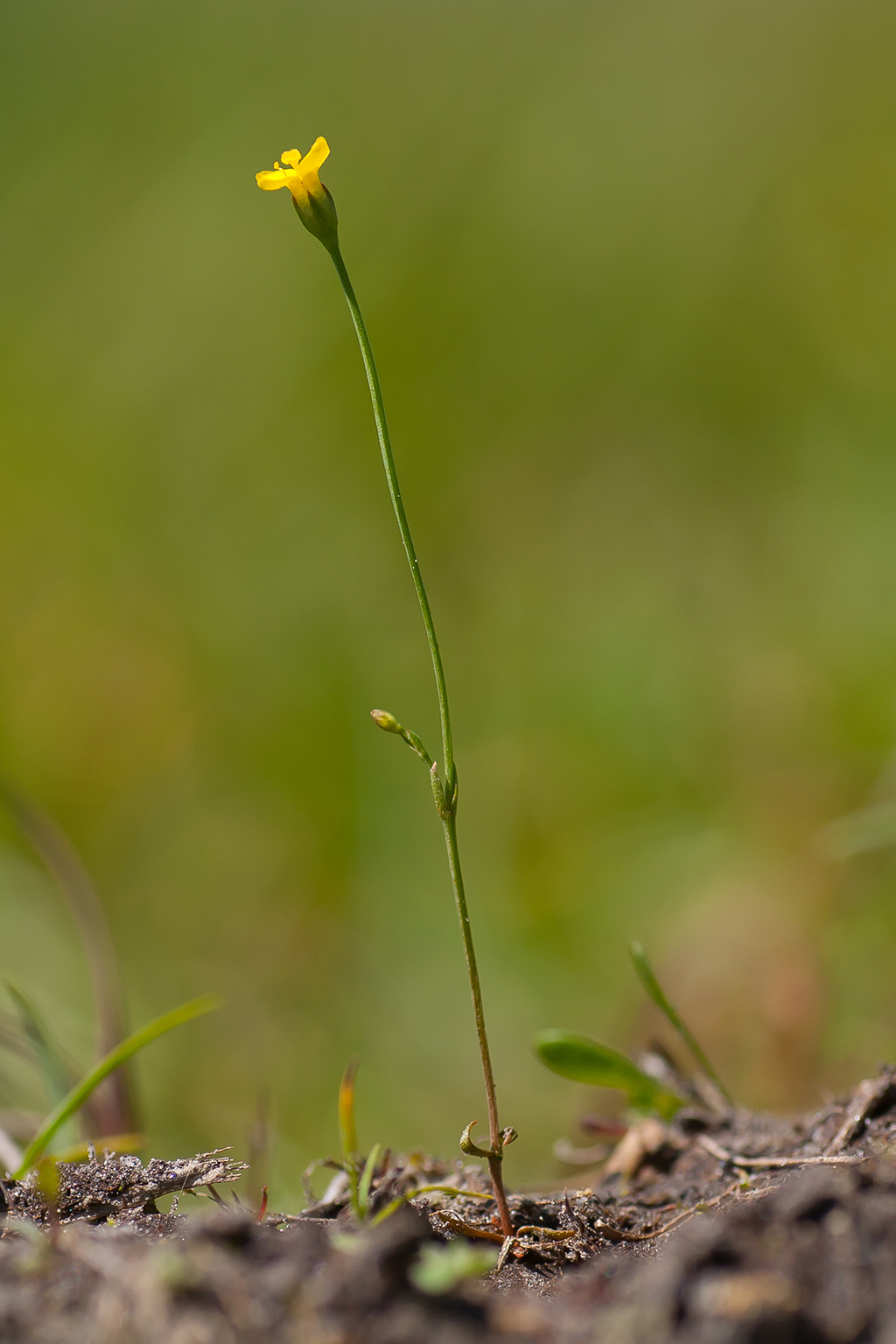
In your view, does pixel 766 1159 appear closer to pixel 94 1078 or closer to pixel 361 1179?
pixel 361 1179

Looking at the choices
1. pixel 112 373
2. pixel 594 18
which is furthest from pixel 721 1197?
pixel 594 18

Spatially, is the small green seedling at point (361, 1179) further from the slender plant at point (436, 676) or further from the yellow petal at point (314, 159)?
the yellow petal at point (314, 159)

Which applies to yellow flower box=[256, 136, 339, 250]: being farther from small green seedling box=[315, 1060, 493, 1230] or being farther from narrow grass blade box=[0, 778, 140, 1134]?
narrow grass blade box=[0, 778, 140, 1134]

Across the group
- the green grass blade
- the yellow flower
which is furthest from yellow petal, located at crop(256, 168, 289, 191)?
the green grass blade

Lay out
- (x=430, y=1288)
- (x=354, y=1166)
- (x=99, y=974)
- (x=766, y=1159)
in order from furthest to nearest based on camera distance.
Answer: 1. (x=99, y=974)
2. (x=766, y=1159)
3. (x=354, y=1166)
4. (x=430, y=1288)

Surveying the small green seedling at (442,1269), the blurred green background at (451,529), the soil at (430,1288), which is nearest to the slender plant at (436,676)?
the soil at (430,1288)

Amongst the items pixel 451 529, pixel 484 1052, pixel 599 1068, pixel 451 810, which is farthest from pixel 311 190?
pixel 451 529

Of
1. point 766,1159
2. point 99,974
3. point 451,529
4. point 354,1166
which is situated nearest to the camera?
point 354,1166
